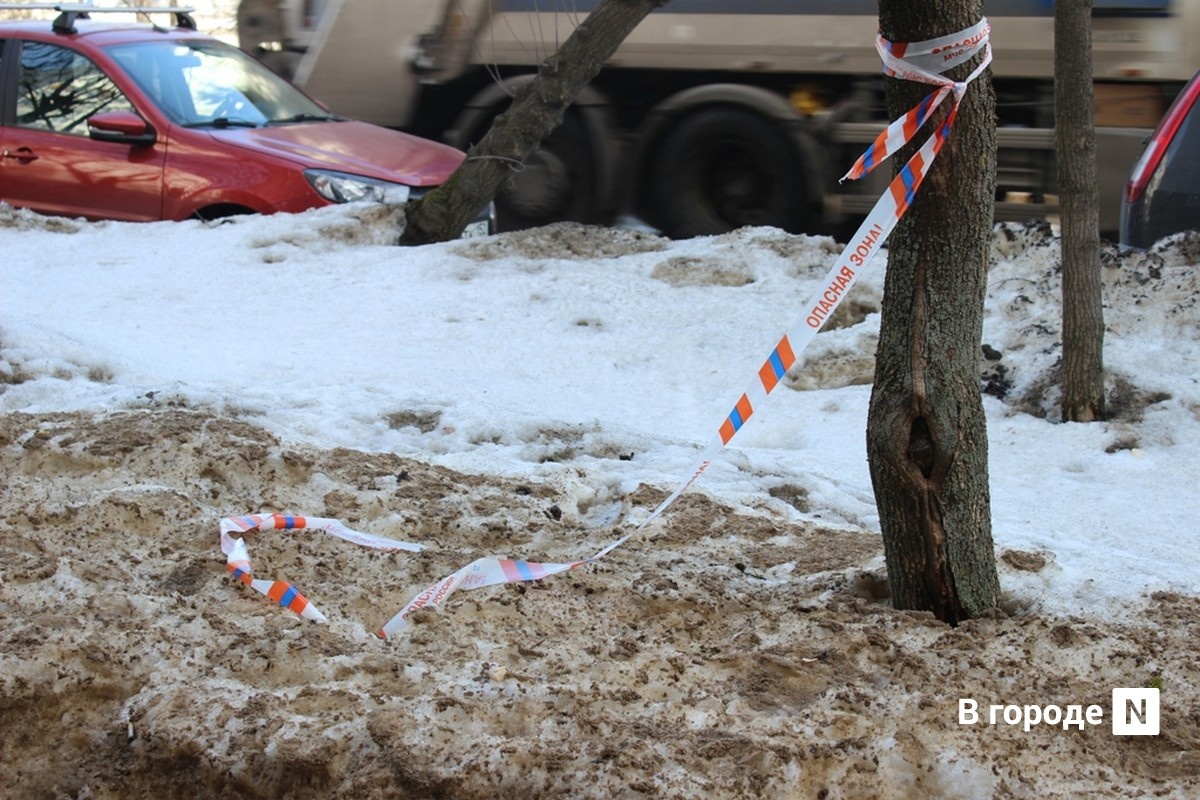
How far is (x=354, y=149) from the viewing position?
8758mm

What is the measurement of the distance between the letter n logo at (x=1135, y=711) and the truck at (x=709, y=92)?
20.1ft

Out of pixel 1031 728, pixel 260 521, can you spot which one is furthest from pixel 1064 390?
pixel 260 521

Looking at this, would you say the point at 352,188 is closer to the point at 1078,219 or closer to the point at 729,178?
the point at 729,178

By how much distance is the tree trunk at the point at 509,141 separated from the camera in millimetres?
8148

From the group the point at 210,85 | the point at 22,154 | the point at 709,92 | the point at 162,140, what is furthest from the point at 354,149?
the point at 709,92

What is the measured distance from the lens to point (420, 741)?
2.88m

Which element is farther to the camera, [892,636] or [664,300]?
[664,300]

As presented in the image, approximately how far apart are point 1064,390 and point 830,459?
1090mm

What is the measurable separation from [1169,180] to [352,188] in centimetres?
488

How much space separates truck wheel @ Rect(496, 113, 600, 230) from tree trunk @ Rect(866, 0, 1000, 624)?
687 cm

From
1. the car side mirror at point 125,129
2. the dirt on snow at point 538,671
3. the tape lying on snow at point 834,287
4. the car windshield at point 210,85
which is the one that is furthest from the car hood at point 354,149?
the tape lying on snow at point 834,287

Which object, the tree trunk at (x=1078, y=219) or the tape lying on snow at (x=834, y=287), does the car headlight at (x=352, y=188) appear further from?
the tape lying on snow at (x=834, y=287)

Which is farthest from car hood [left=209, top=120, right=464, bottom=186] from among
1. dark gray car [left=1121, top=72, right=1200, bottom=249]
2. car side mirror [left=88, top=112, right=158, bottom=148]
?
dark gray car [left=1121, top=72, right=1200, bottom=249]

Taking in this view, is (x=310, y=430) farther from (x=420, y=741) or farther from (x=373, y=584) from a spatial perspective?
(x=420, y=741)
